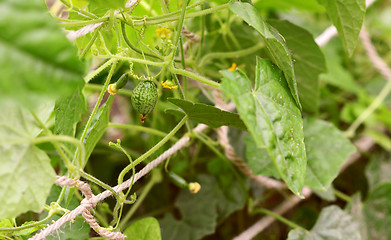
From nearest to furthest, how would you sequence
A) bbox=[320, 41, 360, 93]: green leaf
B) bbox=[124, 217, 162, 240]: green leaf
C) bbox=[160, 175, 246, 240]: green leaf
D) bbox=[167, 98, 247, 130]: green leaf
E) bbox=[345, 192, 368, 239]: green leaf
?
bbox=[167, 98, 247, 130]: green leaf, bbox=[124, 217, 162, 240]: green leaf, bbox=[160, 175, 246, 240]: green leaf, bbox=[345, 192, 368, 239]: green leaf, bbox=[320, 41, 360, 93]: green leaf

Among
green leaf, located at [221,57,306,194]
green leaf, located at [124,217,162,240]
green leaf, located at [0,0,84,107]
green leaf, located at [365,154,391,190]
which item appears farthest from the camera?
green leaf, located at [365,154,391,190]

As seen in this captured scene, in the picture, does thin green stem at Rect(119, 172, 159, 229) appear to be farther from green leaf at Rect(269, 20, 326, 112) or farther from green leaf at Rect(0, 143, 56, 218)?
green leaf at Rect(269, 20, 326, 112)

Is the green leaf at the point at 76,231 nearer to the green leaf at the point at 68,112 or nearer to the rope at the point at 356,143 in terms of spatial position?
the green leaf at the point at 68,112

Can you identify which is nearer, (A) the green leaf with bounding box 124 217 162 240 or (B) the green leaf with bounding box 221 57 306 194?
(B) the green leaf with bounding box 221 57 306 194

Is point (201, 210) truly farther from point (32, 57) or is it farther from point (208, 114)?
point (32, 57)

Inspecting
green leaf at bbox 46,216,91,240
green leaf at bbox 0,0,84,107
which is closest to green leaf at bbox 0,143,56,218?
green leaf at bbox 0,0,84,107

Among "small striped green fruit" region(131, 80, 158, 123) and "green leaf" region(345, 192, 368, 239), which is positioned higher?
"small striped green fruit" region(131, 80, 158, 123)

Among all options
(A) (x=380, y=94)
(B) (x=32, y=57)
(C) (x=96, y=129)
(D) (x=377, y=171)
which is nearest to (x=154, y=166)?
(C) (x=96, y=129)
